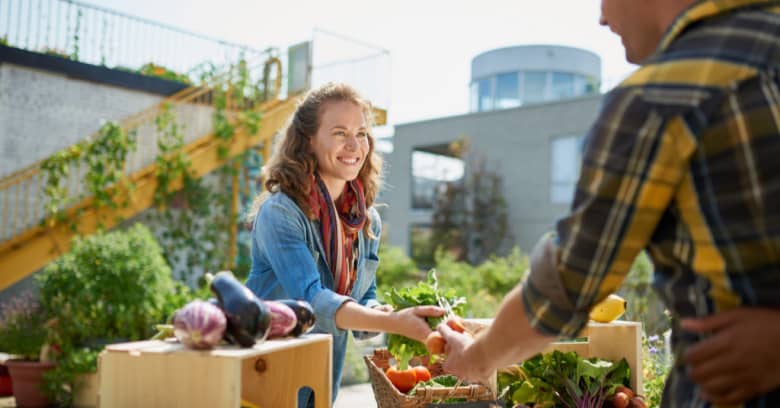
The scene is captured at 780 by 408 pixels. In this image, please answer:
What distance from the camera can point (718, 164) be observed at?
1068 mm

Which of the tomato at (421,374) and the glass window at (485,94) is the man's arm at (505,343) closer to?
the tomato at (421,374)

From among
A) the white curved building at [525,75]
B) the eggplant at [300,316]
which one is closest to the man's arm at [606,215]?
the eggplant at [300,316]

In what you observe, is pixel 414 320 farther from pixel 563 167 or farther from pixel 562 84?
pixel 562 84

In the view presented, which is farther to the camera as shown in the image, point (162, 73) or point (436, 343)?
point (162, 73)

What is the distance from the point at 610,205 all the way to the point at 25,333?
261 inches

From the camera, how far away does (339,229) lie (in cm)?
261

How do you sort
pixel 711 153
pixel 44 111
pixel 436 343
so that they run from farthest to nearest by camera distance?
→ pixel 44 111 → pixel 436 343 → pixel 711 153

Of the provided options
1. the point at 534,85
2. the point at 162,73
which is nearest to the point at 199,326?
the point at 162,73

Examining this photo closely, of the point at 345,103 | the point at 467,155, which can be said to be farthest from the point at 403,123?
the point at 345,103

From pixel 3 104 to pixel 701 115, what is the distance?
981 centimetres

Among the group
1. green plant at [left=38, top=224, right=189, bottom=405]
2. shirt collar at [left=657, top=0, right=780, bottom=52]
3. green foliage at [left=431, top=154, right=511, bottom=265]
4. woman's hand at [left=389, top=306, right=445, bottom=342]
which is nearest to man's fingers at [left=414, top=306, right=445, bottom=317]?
woman's hand at [left=389, top=306, right=445, bottom=342]

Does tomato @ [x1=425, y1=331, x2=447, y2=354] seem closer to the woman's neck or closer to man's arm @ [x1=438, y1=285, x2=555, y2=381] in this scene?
man's arm @ [x1=438, y1=285, x2=555, y2=381]

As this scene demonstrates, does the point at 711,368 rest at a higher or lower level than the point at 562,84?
lower

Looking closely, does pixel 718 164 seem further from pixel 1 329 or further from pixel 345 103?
pixel 1 329
